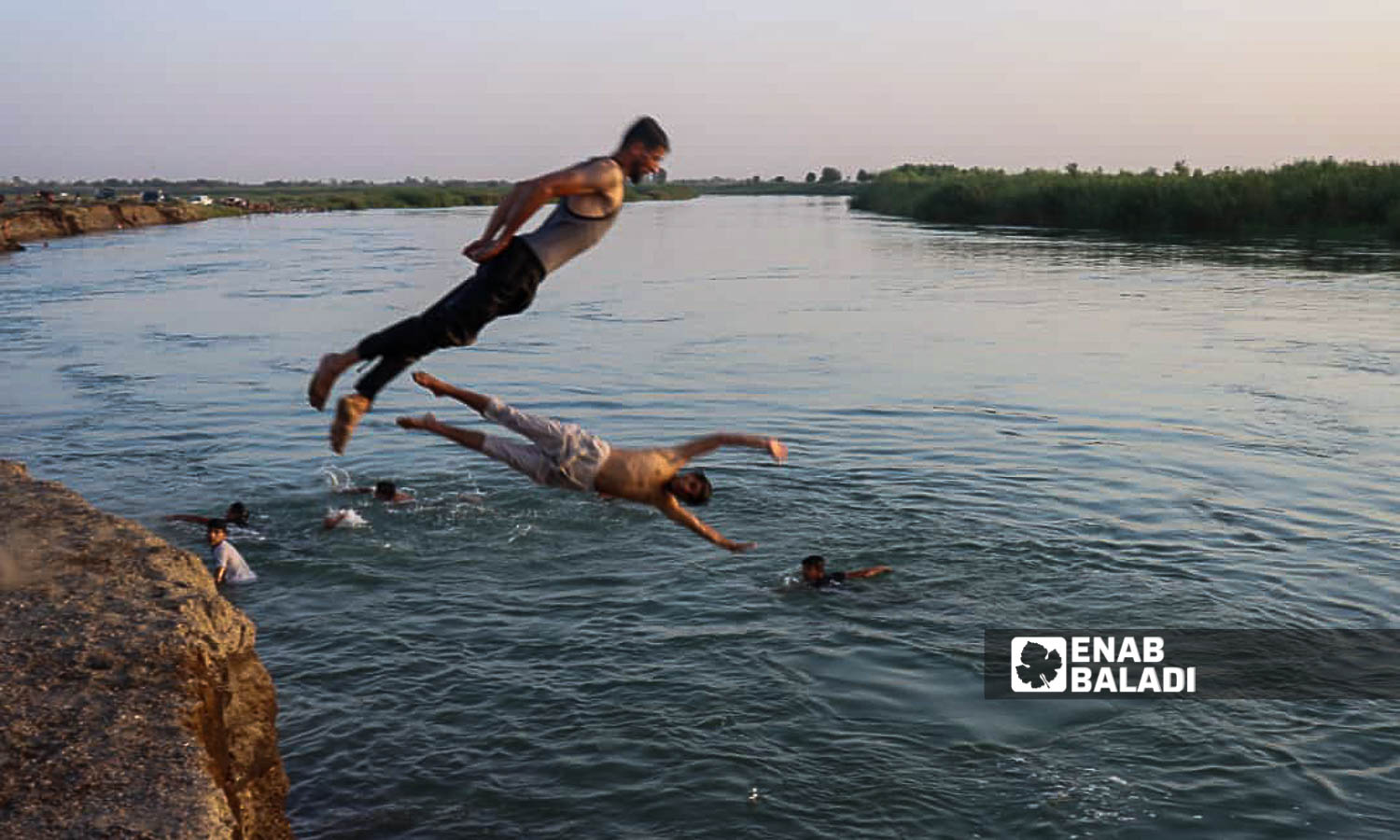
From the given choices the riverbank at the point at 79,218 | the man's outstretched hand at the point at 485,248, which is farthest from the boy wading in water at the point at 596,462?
the riverbank at the point at 79,218

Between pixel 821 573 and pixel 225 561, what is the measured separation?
7.99m

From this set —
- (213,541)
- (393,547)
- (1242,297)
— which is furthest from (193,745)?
(1242,297)

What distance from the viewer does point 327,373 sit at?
8875 millimetres

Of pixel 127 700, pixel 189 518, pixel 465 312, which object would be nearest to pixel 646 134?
pixel 465 312

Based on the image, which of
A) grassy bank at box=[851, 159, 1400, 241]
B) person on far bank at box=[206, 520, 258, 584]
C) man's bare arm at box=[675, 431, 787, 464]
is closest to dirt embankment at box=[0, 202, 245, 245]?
grassy bank at box=[851, 159, 1400, 241]

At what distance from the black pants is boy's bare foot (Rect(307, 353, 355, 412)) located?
0.43ft

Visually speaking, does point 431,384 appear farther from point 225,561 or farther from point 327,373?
point 225,561

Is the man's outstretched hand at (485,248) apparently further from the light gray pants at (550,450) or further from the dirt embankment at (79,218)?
the dirt embankment at (79,218)

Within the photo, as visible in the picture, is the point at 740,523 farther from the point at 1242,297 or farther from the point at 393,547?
the point at 1242,297

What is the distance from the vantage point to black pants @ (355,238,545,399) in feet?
27.6

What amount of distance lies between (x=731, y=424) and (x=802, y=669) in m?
13.7

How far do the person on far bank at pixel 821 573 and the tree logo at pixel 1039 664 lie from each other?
2706 millimetres

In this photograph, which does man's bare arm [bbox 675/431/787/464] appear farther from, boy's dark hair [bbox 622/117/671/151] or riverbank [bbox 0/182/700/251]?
riverbank [bbox 0/182/700/251]

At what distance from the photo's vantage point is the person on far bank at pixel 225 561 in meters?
17.3
